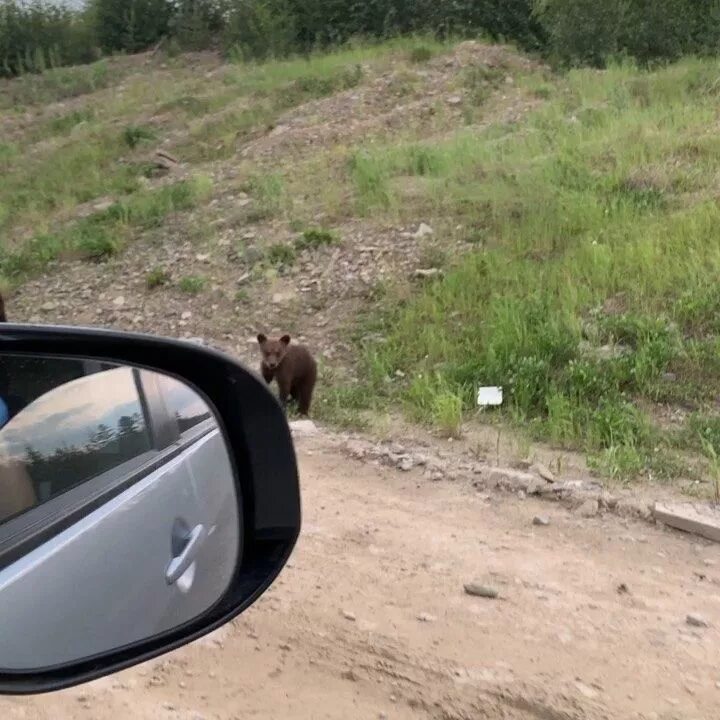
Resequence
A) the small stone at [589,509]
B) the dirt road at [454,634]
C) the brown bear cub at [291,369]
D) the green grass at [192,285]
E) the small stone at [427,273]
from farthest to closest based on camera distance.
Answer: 1. the green grass at [192,285]
2. the small stone at [427,273]
3. the brown bear cub at [291,369]
4. the small stone at [589,509]
5. the dirt road at [454,634]

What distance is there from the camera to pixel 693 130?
39.3 feet

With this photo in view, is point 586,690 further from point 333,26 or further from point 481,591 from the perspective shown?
point 333,26

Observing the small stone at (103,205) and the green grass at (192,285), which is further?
the small stone at (103,205)

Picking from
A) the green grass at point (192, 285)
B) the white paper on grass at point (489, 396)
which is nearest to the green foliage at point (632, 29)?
the green grass at point (192, 285)

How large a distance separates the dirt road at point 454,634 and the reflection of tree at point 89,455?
5.36 ft

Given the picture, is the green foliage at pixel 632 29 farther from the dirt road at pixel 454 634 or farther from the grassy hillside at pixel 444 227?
the dirt road at pixel 454 634

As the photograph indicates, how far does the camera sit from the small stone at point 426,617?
4254 mm

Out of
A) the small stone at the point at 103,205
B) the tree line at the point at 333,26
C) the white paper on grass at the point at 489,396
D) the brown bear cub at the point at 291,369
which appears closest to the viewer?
the white paper on grass at the point at 489,396

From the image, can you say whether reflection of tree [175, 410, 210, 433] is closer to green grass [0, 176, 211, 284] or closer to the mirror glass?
the mirror glass

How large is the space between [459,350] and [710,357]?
80.9 inches

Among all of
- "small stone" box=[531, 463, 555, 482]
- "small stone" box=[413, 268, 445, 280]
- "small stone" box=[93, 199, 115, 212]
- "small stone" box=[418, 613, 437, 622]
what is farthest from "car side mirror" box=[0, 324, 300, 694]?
"small stone" box=[93, 199, 115, 212]

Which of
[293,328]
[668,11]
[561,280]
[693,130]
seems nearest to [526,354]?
[561,280]

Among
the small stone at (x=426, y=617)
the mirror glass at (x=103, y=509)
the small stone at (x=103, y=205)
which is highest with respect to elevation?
the mirror glass at (x=103, y=509)

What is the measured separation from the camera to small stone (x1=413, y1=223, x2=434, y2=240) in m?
10.9
